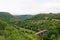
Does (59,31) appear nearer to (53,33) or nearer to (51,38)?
(53,33)

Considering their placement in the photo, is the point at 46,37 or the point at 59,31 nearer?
the point at 46,37

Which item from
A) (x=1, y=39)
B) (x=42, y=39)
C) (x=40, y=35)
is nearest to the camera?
(x=1, y=39)

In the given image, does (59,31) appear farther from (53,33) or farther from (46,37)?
(46,37)

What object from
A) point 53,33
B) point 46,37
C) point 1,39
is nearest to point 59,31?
point 53,33

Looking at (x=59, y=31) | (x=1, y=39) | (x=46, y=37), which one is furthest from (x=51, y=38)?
(x=1, y=39)

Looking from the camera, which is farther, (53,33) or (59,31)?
(59,31)

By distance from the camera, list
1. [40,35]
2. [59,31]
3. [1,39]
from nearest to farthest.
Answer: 1. [1,39]
2. [40,35]
3. [59,31]

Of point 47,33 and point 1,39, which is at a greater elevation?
point 1,39

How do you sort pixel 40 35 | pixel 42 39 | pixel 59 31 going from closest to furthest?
1. pixel 42 39
2. pixel 40 35
3. pixel 59 31

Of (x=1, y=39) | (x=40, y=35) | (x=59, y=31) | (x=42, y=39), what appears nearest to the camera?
(x=1, y=39)
